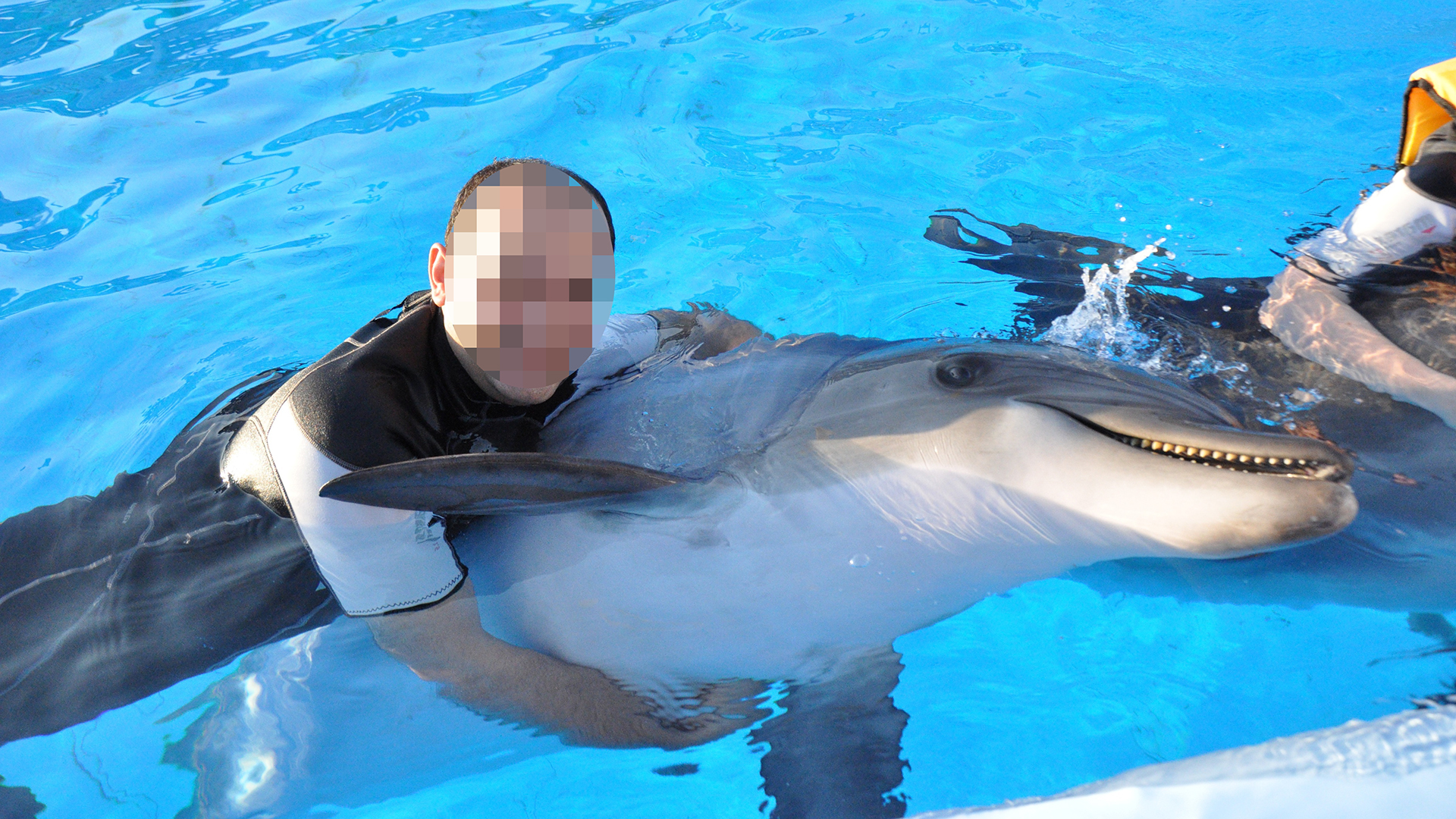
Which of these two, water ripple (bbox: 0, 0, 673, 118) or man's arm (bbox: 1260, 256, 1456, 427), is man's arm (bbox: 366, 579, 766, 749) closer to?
man's arm (bbox: 1260, 256, 1456, 427)

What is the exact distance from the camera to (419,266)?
6312 mm

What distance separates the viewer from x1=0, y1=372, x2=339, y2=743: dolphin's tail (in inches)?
117

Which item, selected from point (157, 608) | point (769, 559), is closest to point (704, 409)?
point (769, 559)

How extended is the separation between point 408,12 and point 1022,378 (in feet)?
28.5

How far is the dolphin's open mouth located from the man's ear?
2091mm

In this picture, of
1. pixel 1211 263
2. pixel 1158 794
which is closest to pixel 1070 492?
pixel 1158 794

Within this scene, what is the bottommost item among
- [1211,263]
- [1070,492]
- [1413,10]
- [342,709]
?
[342,709]

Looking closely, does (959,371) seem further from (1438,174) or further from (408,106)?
(408,106)

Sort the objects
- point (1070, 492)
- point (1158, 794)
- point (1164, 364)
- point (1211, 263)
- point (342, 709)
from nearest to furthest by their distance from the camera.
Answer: point (1158, 794) → point (1070, 492) → point (342, 709) → point (1164, 364) → point (1211, 263)

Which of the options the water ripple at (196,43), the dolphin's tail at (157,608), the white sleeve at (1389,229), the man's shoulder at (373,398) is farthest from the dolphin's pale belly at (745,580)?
the water ripple at (196,43)

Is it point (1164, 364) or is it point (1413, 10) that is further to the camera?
point (1413, 10)

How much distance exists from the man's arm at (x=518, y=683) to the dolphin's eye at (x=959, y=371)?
1300mm

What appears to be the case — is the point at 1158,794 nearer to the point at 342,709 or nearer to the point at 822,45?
the point at 342,709

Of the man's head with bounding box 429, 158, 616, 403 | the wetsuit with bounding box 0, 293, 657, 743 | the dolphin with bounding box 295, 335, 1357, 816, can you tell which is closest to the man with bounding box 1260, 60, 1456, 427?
the dolphin with bounding box 295, 335, 1357, 816
